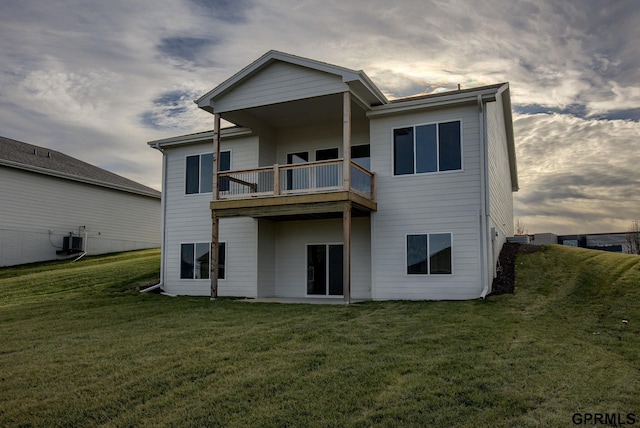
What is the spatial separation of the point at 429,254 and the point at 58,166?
2067 cm

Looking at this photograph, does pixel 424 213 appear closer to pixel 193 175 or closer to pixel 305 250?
pixel 305 250

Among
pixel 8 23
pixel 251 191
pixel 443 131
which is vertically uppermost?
pixel 8 23

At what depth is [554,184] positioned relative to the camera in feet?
77.4

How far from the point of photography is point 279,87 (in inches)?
593

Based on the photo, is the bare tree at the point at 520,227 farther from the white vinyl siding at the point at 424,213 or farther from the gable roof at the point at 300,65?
the gable roof at the point at 300,65

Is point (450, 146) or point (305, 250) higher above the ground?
point (450, 146)

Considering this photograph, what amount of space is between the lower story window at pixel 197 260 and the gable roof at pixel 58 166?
36.6 ft

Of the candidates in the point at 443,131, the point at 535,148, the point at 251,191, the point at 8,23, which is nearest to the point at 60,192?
the point at 8,23

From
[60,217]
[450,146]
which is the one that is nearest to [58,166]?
[60,217]

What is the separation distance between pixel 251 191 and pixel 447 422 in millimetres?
12157

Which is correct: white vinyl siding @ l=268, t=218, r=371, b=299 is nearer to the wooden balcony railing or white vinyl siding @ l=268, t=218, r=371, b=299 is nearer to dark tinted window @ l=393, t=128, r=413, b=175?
the wooden balcony railing

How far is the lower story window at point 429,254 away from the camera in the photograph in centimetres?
1414

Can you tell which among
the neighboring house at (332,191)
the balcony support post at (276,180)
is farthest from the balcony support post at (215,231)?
the balcony support post at (276,180)

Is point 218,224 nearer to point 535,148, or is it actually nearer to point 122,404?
point 122,404
